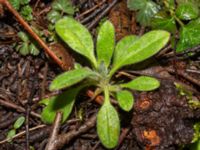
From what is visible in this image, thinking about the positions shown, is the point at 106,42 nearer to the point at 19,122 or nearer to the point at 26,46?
the point at 26,46

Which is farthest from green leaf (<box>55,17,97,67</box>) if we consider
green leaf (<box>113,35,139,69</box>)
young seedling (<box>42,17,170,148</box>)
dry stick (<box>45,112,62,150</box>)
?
dry stick (<box>45,112,62,150</box>)

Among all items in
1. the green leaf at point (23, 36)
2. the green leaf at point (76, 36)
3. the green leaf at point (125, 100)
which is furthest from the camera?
the green leaf at point (23, 36)

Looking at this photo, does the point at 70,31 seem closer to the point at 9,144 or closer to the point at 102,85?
the point at 102,85

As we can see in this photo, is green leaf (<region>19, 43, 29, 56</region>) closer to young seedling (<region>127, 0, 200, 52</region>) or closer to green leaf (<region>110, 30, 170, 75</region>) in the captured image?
green leaf (<region>110, 30, 170, 75</region>)

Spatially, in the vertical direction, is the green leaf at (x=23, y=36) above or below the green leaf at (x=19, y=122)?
above

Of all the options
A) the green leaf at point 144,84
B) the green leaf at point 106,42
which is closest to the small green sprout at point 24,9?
the green leaf at point 106,42

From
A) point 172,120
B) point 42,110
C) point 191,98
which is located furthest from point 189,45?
point 42,110

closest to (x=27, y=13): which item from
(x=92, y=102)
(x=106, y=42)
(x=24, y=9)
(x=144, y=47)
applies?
(x=24, y=9)

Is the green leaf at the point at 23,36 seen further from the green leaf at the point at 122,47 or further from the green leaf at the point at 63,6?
the green leaf at the point at 122,47
